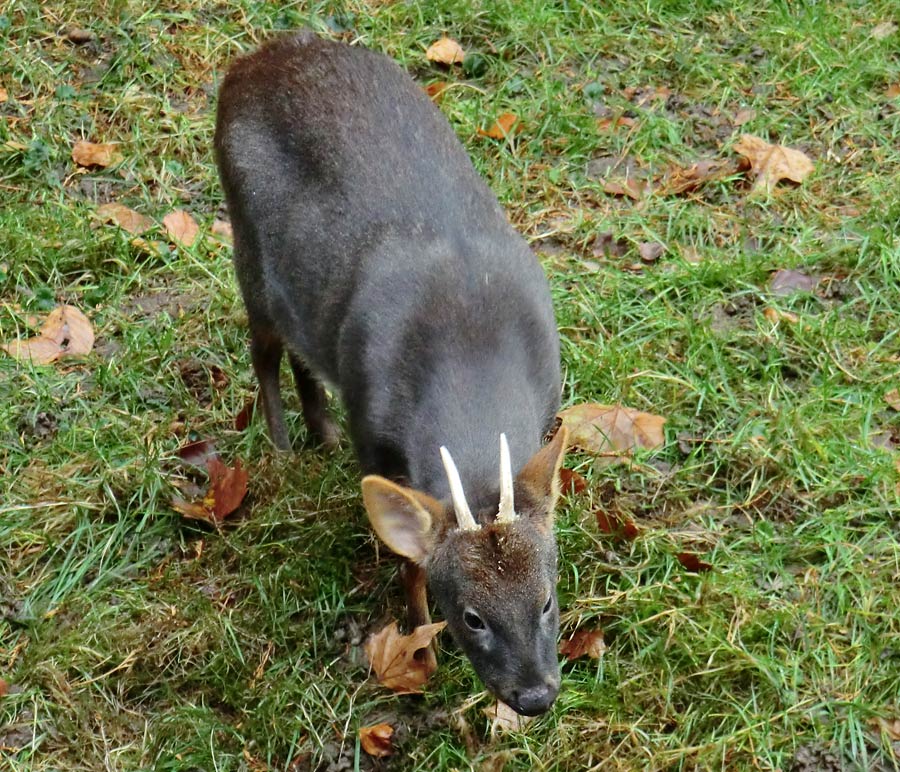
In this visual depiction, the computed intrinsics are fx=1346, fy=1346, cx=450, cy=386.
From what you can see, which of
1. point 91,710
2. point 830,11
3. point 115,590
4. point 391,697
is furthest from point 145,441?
point 830,11

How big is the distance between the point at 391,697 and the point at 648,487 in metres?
1.32

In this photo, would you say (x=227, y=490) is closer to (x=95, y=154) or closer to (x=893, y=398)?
(x=95, y=154)

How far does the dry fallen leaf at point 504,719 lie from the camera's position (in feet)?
14.6

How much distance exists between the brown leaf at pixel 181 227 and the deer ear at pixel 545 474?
114 inches

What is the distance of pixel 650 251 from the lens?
6230mm

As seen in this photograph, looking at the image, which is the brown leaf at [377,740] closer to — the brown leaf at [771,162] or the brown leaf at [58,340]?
the brown leaf at [58,340]

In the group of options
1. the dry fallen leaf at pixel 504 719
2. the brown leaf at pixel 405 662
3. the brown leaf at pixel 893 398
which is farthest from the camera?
the brown leaf at pixel 893 398

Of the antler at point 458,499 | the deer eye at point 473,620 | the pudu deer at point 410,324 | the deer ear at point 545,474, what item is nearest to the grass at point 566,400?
the pudu deer at point 410,324

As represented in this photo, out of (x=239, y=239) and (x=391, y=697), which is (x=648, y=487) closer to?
(x=391, y=697)

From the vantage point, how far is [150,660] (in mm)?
4801

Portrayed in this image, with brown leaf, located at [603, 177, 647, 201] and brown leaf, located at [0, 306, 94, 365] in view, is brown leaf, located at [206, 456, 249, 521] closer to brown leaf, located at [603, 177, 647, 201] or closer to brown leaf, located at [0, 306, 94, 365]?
brown leaf, located at [0, 306, 94, 365]

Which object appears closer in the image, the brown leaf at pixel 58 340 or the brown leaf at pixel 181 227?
the brown leaf at pixel 58 340

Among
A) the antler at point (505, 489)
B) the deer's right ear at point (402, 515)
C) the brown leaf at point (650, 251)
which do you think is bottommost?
the brown leaf at point (650, 251)

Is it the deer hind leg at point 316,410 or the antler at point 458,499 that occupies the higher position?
the antler at point 458,499
